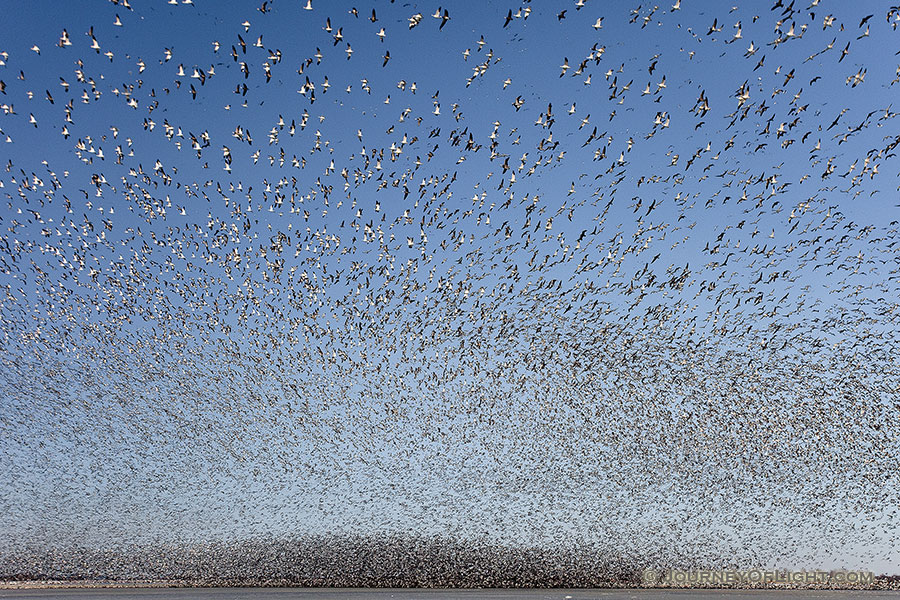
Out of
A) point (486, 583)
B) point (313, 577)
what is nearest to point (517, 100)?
point (486, 583)

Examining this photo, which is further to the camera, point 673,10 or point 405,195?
point 405,195

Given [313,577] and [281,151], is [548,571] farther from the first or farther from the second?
[281,151]

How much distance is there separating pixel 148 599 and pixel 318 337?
15.5 m

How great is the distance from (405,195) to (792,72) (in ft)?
24.7

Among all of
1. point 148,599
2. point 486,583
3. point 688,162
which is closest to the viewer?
point 688,162

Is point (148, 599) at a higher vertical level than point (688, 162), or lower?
lower

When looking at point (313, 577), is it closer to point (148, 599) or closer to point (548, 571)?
point (548, 571)

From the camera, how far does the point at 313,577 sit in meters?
59.7

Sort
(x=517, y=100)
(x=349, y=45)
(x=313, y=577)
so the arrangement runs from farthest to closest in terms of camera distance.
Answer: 1. (x=313, y=577)
2. (x=517, y=100)
3. (x=349, y=45)

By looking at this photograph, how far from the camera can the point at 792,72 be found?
11648mm

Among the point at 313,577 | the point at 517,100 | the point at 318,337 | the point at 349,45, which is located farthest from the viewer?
the point at 313,577

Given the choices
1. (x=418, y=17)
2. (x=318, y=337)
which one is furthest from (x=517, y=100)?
(x=318, y=337)

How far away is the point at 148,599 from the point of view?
27.5 m

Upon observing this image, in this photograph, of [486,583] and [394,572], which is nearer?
[486,583]
